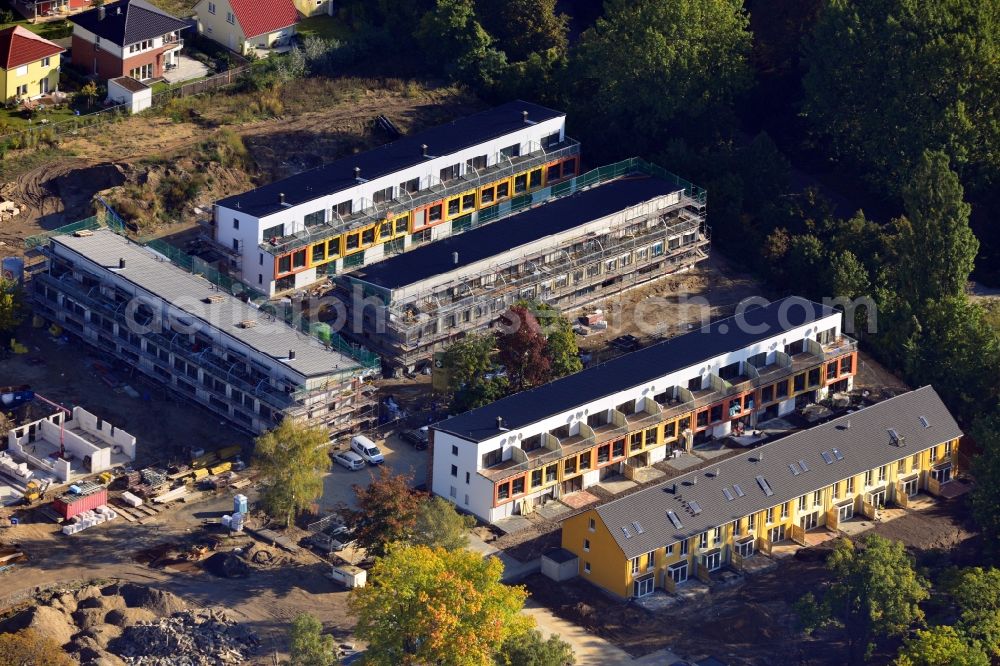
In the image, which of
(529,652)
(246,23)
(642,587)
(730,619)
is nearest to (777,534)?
(730,619)

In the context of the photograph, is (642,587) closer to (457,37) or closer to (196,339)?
(196,339)

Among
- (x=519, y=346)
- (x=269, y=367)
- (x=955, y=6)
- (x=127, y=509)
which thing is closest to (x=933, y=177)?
(x=955, y=6)

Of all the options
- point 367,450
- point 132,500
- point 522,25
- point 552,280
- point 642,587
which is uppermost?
point 522,25

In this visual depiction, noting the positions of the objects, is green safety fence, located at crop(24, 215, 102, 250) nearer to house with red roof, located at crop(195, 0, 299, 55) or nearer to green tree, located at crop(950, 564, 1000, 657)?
house with red roof, located at crop(195, 0, 299, 55)

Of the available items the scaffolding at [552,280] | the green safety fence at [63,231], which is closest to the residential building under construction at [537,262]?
the scaffolding at [552,280]

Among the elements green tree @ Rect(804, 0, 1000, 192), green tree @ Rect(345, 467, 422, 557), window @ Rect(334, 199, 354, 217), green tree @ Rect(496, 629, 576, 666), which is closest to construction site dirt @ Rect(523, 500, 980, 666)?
green tree @ Rect(496, 629, 576, 666)

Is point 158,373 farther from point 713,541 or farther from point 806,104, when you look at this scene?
point 806,104

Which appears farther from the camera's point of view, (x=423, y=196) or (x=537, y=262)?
(x=423, y=196)
